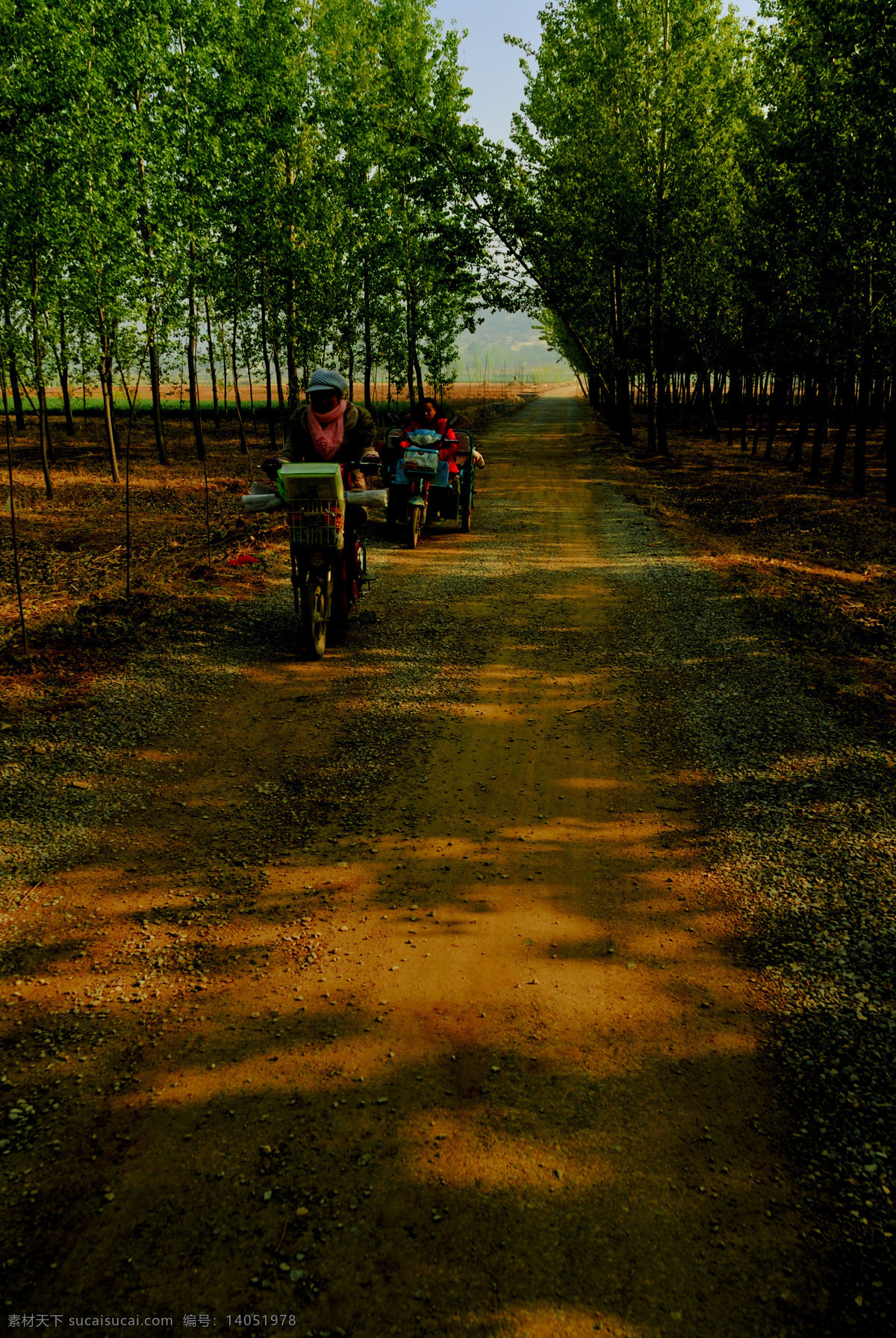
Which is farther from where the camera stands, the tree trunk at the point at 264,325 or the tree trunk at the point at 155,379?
the tree trunk at the point at 264,325

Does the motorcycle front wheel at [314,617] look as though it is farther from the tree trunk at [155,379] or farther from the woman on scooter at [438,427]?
the tree trunk at [155,379]

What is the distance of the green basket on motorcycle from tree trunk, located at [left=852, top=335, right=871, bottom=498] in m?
14.2

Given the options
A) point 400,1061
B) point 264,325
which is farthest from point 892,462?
point 264,325

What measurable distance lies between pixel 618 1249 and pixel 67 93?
21.0 metres

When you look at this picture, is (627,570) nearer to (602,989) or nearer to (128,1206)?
(602,989)

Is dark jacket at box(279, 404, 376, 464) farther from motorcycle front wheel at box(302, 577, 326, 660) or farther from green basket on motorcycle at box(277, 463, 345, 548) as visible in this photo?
motorcycle front wheel at box(302, 577, 326, 660)

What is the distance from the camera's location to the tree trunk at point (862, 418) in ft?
57.7

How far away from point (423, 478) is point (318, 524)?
5.64 meters

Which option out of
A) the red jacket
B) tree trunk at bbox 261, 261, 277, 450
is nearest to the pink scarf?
the red jacket

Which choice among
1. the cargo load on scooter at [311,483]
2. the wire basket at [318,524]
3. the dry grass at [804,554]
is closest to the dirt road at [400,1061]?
the wire basket at [318,524]

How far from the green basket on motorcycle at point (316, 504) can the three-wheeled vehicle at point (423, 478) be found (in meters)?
5.29

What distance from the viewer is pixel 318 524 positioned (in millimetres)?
7281

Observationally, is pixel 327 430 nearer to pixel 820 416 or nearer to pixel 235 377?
pixel 820 416

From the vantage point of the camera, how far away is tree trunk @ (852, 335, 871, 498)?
17.6 m
